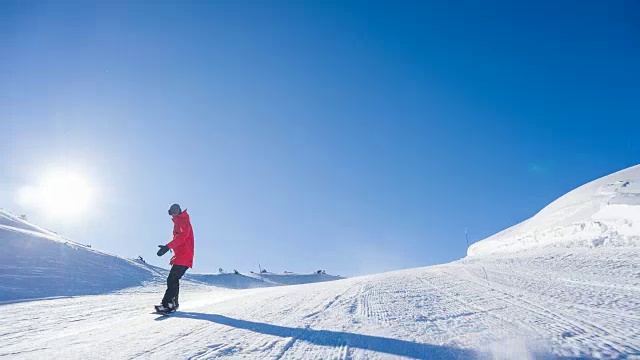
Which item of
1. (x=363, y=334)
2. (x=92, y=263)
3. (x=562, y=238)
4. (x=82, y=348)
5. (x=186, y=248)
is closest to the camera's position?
(x=363, y=334)

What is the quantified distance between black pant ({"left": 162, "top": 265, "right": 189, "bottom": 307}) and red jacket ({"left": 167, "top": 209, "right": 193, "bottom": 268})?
0.35ft

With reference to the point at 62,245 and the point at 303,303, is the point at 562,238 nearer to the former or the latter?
the point at 303,303

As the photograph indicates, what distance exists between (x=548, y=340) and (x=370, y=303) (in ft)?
7.90

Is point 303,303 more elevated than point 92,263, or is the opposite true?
point 92,263

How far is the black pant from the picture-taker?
6191 millimetres

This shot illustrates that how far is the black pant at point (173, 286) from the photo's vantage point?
6.19m

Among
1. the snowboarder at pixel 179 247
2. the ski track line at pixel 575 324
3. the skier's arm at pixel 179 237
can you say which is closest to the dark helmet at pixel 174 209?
the snowboarder at pixel 179 247

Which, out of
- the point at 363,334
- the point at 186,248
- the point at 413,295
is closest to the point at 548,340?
the point at 363,334

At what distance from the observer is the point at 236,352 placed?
279 centimetres

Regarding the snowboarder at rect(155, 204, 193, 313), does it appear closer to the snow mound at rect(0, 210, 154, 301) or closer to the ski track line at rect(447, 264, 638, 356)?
the snow mound at rect(0, 210, 154, 301)

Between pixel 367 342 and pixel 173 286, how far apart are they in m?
4.67

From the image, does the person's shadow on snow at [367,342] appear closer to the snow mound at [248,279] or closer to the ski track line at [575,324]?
the ski track line at [575,324]

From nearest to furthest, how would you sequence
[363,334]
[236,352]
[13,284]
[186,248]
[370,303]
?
[236,352] < [363,334] < [370,303] < [186,248] < [13,284]

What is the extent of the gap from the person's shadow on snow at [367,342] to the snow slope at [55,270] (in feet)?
27.6
